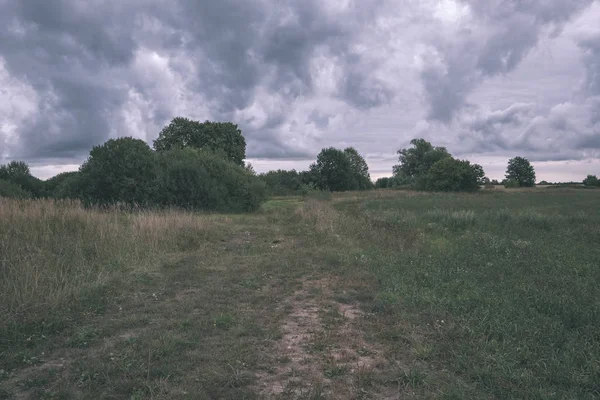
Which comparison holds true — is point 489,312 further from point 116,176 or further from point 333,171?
point 333,171

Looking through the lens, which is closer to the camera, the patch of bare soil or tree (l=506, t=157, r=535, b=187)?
the patch of bare soil

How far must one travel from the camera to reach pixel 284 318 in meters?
5.78

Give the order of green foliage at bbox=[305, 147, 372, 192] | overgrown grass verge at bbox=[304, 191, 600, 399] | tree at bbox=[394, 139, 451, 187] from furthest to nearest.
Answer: tree at bbox=[394, 139, 451, 187]
green foliage at bbox=[305, 147, 372, 192]
overgrown grass verge at bbox=[304, 191, 600, 399]

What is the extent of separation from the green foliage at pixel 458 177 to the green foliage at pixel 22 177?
54889 millimetres

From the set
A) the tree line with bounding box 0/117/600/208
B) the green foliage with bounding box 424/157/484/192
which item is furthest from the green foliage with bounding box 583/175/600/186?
the tree line with bounding box 0/117/600/208

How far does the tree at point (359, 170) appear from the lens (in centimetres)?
8453

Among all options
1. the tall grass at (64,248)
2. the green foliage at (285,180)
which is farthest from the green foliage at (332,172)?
the tall grass at (64,248)

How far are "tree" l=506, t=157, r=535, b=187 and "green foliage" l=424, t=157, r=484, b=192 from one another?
28.1 metres

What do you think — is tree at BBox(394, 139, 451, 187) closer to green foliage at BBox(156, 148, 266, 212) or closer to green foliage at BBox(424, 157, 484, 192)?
green foliage at BBox(424, 157, 484, 192)

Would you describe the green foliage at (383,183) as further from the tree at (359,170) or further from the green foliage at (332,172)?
the green foliage at (332,172)

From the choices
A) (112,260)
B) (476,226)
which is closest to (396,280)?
(112,260)

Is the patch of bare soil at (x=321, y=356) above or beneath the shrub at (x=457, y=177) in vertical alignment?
beneath

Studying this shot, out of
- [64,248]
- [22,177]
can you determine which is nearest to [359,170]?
[22,177]

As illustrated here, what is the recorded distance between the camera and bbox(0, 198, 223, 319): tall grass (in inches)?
233
